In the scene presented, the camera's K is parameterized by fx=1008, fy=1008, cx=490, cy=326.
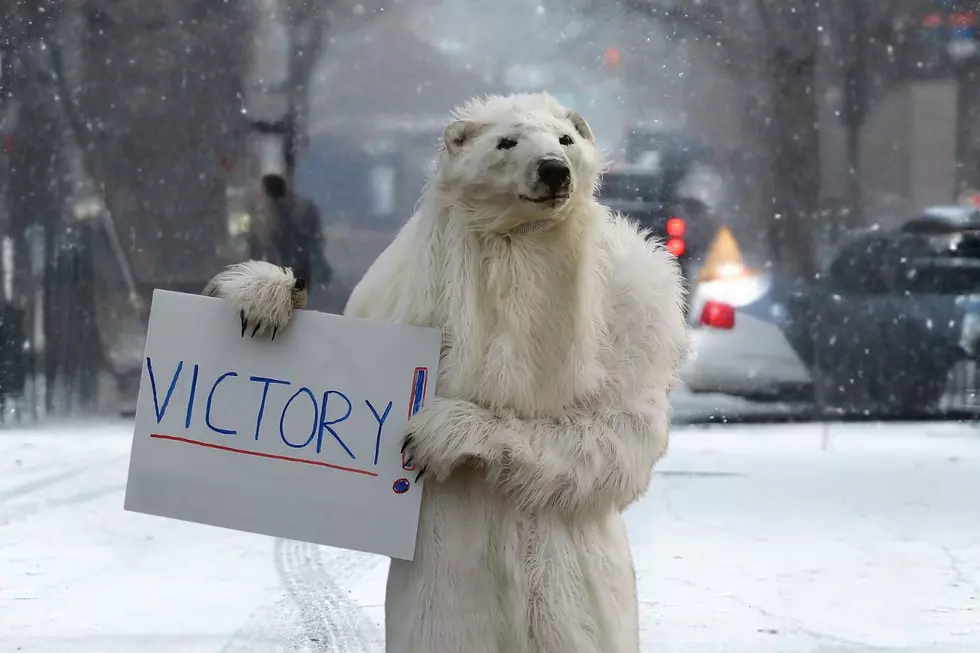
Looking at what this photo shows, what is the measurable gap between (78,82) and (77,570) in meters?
2.19

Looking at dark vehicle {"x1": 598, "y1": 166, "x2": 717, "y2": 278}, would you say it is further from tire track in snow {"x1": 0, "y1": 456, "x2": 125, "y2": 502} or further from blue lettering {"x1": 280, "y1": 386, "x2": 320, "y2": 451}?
blue lettering {"x1": 280, "y1": 386, "x2": 320, "y2": 451}

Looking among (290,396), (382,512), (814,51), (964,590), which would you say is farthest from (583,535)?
(814,51)

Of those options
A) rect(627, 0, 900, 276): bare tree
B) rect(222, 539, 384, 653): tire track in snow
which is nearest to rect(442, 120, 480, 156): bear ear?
rect(222, 539, 384, 653): tire track in snow

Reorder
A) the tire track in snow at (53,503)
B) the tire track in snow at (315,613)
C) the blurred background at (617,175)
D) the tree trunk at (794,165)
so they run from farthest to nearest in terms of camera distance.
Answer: the tree trunk at (794,165), the blurred background at (617,175), the tire track in snow at (53,503), the tire track in snow at (315,613)

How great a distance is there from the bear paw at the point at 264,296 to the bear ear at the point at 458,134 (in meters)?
0.29

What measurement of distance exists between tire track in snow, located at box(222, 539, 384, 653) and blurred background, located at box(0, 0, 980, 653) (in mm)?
1274

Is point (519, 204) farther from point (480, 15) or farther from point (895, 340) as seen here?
point (895, 340)

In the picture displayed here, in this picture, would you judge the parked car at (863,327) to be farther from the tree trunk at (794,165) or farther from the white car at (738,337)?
the tree trunk at (794,165)

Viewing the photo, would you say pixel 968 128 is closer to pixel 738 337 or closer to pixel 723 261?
pixel 723 261

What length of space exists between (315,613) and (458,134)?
2.09 metres

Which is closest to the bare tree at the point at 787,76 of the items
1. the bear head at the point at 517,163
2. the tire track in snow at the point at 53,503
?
the tire track in snow at the point at 53,503

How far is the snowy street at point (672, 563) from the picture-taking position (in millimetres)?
2973

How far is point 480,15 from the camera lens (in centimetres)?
432

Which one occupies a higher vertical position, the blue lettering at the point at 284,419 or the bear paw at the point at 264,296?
the bear paw at the point at 264,296
